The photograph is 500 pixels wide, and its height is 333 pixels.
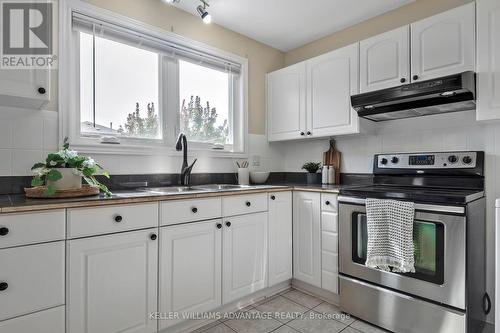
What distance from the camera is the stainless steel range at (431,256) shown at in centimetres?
153

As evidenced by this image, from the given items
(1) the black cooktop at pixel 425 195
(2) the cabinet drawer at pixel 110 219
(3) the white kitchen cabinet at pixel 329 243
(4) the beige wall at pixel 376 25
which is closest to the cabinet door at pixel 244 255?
(3) the white kitchen cabinet at pixel 329 243

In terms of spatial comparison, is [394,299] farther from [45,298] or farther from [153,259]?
[45,298]

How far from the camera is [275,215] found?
229cm

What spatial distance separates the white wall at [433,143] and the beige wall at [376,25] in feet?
2.75

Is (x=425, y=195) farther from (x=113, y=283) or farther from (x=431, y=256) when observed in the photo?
(x=113, y=283)

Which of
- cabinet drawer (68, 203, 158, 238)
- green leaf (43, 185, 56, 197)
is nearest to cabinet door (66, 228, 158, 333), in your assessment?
cabinet drawer (68, 203, 158, 238)

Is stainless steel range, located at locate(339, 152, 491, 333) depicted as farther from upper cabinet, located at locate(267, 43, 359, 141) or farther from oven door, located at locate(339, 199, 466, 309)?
upper cabinet, located at locate(267, 43, 359, 141)

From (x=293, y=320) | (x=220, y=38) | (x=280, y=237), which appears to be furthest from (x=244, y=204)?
(x=220, y=38)

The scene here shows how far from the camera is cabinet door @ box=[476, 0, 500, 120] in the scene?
1679 mm

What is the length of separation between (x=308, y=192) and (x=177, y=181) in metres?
1.09

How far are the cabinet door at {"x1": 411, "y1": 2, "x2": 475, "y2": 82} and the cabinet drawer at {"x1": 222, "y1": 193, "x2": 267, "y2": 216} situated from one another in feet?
4.68

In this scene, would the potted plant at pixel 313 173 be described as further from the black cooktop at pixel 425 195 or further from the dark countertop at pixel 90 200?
the black cooktop at pixel 425 195

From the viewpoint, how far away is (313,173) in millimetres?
2785

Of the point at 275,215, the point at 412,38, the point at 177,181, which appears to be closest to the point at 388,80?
the point at 412,38
